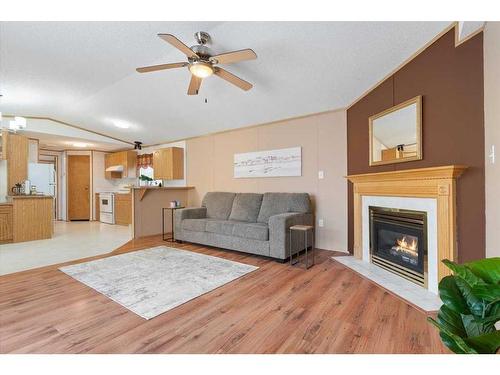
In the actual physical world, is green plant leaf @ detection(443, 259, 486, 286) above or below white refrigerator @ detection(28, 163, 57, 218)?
below

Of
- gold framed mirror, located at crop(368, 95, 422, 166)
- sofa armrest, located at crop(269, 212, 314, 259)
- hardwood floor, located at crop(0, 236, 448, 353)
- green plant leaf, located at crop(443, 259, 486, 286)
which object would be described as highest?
gold framed mirror, located at crop(368, 95, 422, 166)

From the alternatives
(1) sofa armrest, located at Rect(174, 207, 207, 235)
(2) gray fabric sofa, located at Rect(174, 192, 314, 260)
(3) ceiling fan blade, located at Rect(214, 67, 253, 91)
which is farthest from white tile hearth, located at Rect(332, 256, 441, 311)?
(1) sofa armrest, located at Rect(174, 207, 207, 235)

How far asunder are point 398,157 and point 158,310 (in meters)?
2.74

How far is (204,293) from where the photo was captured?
216 cm

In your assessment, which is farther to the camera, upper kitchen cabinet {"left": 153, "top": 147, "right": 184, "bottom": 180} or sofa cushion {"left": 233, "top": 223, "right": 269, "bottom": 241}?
upper kitchen cabinet {"left": 153, "top": 147, "right": 184, "bottom": 180}

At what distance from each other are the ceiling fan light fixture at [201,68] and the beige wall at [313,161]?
2121 millimetres

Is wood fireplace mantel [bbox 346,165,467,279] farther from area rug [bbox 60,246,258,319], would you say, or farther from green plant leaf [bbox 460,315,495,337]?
area rug [bbox 60,246,258,319]

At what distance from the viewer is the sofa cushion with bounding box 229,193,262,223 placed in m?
3.99

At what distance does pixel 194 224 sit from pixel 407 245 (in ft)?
9.70

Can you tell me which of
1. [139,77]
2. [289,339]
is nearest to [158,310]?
[289,339]

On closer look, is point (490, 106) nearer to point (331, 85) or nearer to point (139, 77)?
point (331, 85)

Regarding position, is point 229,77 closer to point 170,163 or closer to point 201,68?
point 201,68

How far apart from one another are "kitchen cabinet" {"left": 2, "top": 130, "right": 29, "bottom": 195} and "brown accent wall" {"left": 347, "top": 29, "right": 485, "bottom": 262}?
21.8 ft

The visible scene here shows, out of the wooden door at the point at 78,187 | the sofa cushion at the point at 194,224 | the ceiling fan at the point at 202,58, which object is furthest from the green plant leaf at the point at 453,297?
the wooden door at the point at 78,187
